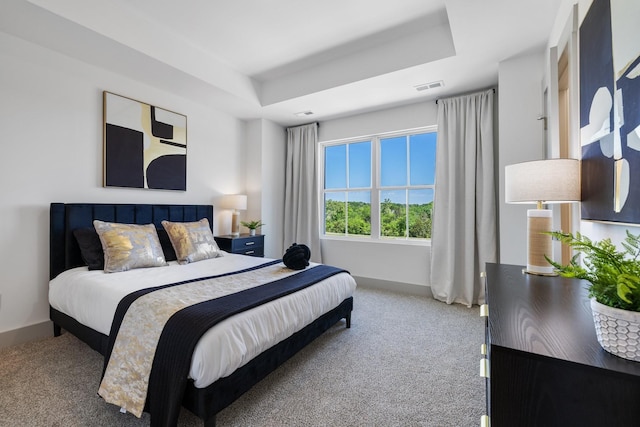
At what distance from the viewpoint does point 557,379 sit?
23.8 inches

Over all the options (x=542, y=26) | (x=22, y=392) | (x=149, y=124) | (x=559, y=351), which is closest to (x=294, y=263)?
(x=22, y=392)

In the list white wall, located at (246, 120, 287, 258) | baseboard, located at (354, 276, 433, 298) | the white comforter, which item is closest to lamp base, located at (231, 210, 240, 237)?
white wall, located at (246, 120, 287, 258)

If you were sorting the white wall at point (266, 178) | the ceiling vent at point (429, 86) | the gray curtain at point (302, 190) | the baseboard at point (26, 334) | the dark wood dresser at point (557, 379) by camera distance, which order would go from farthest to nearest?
the gray curtain at point (302, 190) → the white wall at point (266, 178) → the ceiling vent at point (429, 86) → the baseboard at point (26, 334) → the dark wood dresser at point (557, 379)

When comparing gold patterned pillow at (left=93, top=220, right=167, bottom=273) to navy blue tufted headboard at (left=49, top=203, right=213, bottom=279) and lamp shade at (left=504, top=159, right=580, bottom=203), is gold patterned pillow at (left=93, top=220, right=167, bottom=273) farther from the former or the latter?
lamp shade at (left=504, top=159, right=580, bottom=203)

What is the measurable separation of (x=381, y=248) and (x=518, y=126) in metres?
2.20

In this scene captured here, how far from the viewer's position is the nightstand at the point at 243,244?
12.4 feet

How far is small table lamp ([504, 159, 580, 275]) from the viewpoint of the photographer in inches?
57.4

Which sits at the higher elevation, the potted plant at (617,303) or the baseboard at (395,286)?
the potted plant at (617,303)

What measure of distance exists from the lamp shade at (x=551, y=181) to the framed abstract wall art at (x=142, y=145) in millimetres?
3583

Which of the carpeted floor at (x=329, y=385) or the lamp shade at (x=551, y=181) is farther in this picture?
the carpeted floor at (x=329, y=385)

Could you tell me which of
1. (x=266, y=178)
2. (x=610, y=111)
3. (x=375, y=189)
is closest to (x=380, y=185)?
(x=375, y=189)

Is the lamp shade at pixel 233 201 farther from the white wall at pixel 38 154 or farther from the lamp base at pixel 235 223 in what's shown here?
the white wall at pixel 38 154

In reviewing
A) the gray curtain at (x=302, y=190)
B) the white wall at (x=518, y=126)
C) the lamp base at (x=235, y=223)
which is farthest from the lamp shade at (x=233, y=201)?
the white wall at (x=518, y=126)

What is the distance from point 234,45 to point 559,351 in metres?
3.51
